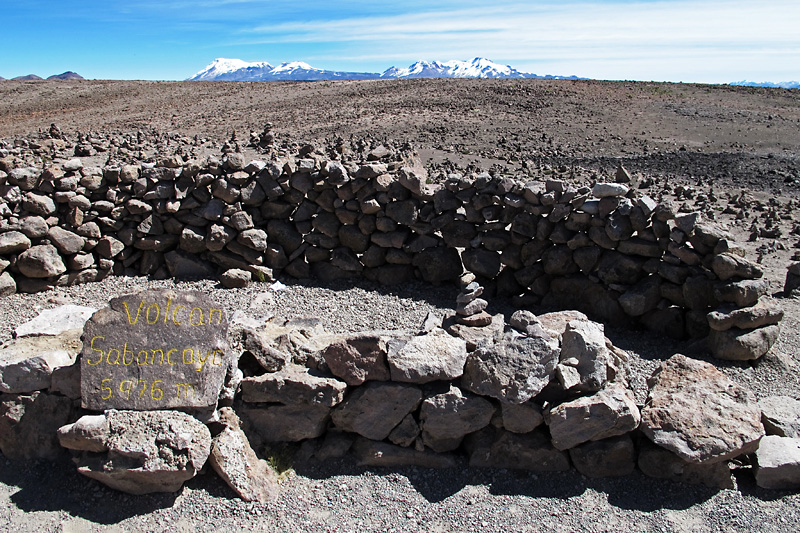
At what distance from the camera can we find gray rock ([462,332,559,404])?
5.83 metres

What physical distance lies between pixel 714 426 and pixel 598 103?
31.4 meters

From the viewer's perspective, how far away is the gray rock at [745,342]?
7.61 m

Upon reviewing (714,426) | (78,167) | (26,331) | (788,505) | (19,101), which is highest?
(19,101)

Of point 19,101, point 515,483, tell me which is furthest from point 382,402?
point 19,101

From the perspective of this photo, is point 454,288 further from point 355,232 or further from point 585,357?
point 585,357

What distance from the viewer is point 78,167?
10648 mm

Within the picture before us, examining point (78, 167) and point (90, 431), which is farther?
point (78, 167)

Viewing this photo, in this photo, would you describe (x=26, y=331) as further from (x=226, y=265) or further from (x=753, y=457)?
(x=753, y=457)

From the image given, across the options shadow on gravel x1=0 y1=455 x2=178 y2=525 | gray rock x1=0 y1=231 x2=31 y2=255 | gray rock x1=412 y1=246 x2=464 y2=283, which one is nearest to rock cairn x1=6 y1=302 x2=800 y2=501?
shadow on gravel x1=0 y1=455 x2=178 y2=525

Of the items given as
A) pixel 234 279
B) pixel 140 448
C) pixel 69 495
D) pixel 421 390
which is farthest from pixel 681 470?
pixel 234 279

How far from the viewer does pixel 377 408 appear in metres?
6.09

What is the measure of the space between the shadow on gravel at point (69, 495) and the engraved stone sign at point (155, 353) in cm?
77

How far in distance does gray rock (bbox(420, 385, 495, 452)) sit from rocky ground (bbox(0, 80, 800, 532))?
0.41 m

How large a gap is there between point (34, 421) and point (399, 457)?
11.7ft
